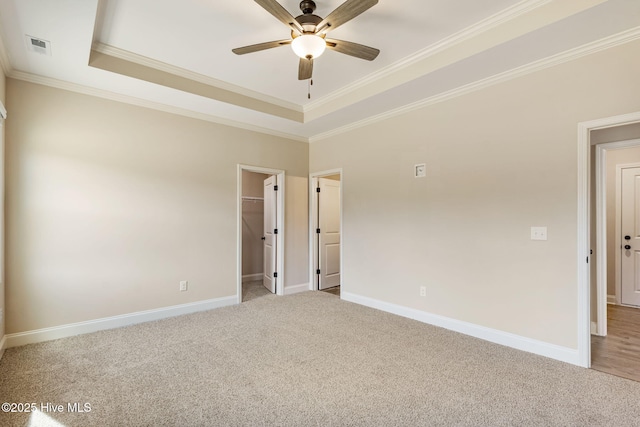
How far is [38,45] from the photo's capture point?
8.11 ft

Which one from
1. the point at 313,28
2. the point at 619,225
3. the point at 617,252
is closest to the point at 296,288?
the point at 313,28

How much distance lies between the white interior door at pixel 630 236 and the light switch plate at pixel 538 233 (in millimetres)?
2752

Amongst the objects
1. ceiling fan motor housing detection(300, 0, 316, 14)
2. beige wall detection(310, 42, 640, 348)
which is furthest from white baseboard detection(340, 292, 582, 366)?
ceiling fan motor housing detection(300, 0, 316, 14)

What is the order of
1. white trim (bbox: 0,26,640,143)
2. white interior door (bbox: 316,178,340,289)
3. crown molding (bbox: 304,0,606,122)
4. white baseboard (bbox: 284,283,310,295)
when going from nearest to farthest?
crown molding (bbox: 304,0,606,122), white trim (bbox: 0,26,640,143), white baseboard (bbox: 284,283,310,295), white interior door (bbox: 316,178,340,289)

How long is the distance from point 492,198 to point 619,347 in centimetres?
188

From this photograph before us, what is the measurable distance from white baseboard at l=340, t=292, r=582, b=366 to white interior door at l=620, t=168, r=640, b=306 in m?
2.68

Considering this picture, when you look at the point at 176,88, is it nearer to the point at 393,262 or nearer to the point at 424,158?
the point at 424,158

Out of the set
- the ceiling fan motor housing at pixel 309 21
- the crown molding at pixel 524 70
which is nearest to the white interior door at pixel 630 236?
the crown molding at pixel 524 70

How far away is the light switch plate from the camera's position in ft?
8.86

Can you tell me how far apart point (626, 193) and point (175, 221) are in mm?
6389

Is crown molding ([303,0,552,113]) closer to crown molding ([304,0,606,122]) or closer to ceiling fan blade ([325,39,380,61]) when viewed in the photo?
crown molding ([304,0,606,122])

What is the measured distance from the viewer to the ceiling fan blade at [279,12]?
1854 mm

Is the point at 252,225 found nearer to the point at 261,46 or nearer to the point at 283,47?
the point at 283,47

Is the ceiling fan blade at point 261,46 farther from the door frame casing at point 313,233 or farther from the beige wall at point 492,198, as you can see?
the door frame casing at point 313,233
